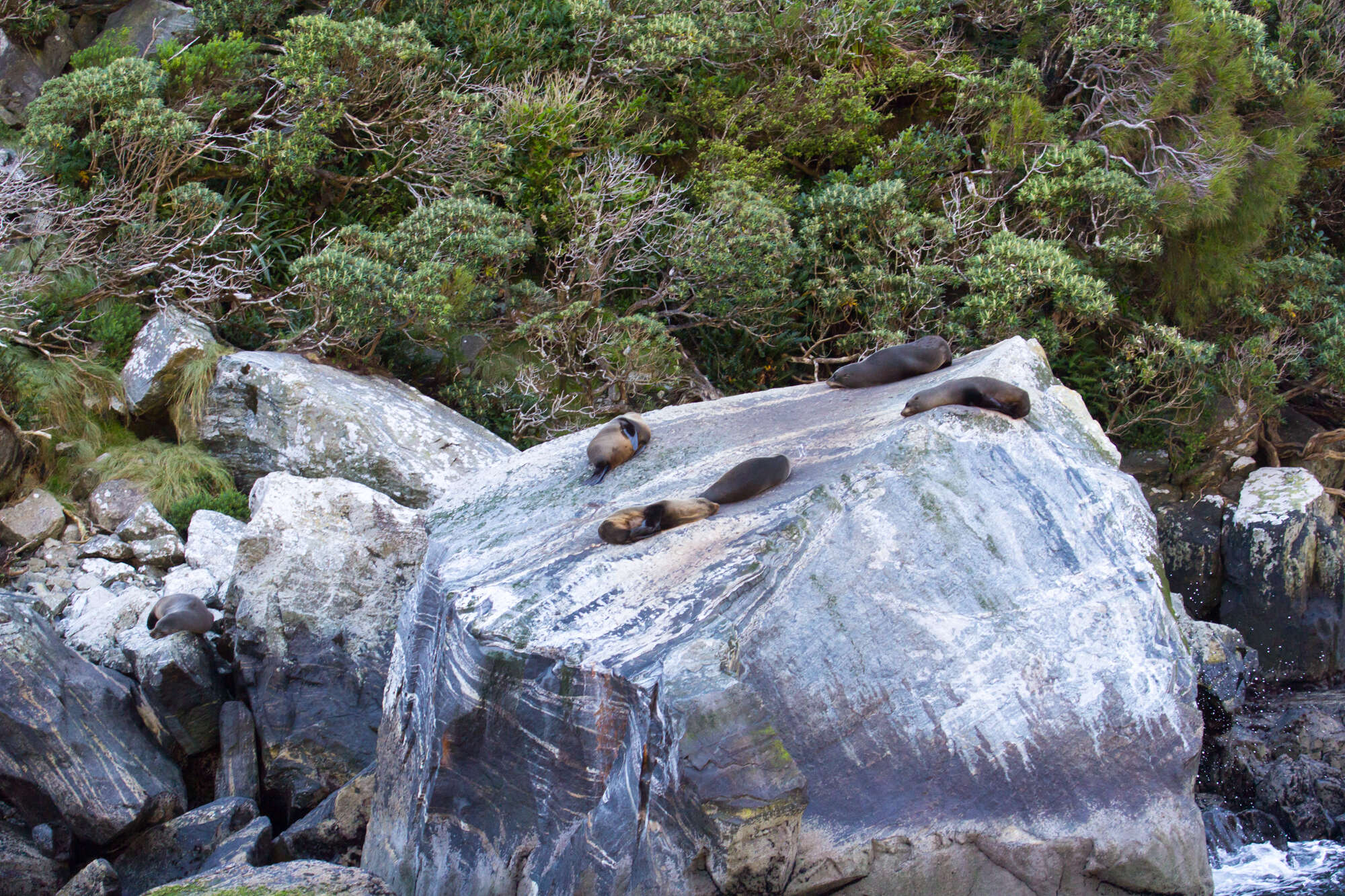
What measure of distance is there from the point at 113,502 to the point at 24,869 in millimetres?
4405

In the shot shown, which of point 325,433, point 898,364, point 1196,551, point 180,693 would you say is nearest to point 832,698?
point 898,364

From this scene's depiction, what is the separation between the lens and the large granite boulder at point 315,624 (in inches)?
272

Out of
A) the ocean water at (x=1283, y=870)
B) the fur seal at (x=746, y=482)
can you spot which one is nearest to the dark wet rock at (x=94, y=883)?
the fur seal at (x=746, y=482)

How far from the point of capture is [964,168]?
13.0 m

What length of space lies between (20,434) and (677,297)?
676 centimetres

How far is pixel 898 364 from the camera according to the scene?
22.9 feet

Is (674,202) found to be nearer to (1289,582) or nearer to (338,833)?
(1289,582)

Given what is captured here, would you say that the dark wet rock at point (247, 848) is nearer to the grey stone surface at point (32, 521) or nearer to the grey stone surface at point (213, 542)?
the grey stone surface at point (213, 542)

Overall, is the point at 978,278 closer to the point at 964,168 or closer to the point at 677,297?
the point at 964,168

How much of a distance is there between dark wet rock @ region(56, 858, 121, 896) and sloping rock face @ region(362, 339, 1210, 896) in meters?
1.53

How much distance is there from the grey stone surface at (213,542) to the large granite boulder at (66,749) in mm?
2211

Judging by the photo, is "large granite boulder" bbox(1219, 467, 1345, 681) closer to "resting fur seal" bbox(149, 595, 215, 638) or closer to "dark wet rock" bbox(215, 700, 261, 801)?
"dark wet rock" bbox(215, 700, 261, 801)

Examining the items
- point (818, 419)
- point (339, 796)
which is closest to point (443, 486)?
point (339, 796)

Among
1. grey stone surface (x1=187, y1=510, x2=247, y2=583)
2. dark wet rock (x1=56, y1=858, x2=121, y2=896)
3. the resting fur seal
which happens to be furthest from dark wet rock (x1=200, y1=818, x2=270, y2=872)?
grey stone surface (x1=187, y1=510, x2=247, y2=583)
